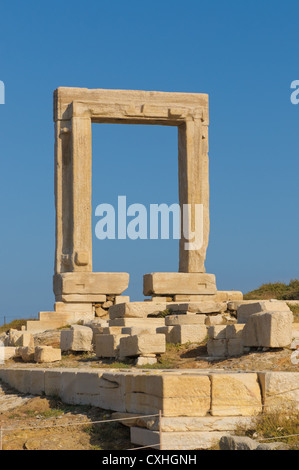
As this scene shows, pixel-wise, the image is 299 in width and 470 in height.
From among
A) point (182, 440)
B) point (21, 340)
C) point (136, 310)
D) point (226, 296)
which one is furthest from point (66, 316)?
point (182, 440)

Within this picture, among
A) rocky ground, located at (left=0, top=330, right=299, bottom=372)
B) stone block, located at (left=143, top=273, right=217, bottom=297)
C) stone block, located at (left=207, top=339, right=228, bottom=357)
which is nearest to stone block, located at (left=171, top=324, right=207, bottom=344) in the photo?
rocky ground, located at (left=0, top=330, right=299, bottom=372)

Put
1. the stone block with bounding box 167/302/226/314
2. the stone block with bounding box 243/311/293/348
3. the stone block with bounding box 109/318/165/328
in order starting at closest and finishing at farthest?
the stone block with bounding box 243/311/293/348 < the stone block with bounding box 109/318/165/328 < the stone block with bounding box 167/302/226/314

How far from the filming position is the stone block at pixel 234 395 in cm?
905

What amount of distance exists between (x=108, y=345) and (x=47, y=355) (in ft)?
3.95

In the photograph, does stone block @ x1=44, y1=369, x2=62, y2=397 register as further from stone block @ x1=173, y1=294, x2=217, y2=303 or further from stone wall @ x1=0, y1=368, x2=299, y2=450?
stone block @ x1=173, y1=294, x2=217, y2=303

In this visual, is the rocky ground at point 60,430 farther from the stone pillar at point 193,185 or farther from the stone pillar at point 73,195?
the stone pillar at point 193,185

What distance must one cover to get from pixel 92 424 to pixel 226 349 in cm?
455

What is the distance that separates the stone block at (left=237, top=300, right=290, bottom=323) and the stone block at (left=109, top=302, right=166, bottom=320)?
4025 millimetres

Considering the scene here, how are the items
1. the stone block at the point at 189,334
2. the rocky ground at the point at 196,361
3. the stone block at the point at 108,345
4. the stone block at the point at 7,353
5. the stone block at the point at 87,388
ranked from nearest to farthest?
the stone block at the point at 87,388 < the rocky ground at the point at 196,361 < the stone block at the point at 108,345 < the stone block at the point at 189,334 < the stone block at the point at 7,353

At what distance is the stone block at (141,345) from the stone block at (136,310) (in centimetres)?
461

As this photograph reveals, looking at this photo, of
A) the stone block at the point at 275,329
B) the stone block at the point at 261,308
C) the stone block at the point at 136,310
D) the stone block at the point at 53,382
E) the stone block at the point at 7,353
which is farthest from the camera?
the stone block at the point at 136,310

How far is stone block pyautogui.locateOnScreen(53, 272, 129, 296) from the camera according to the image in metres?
21.8

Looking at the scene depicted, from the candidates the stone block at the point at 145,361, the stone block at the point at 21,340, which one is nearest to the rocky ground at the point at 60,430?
the stone block at the point at 145,361
